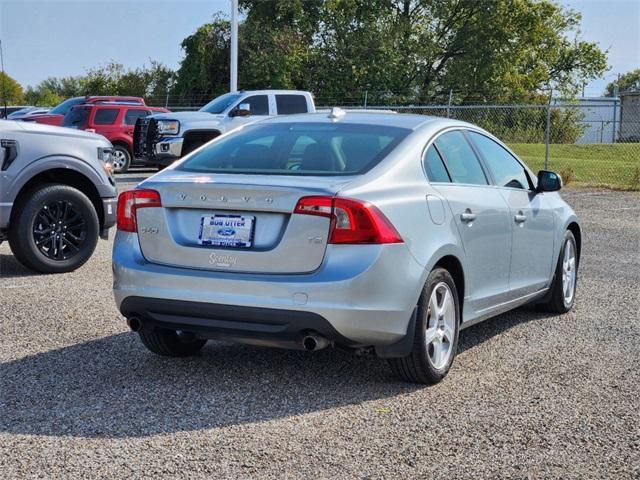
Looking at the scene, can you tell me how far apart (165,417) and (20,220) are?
458 cm

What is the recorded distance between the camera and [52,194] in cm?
881

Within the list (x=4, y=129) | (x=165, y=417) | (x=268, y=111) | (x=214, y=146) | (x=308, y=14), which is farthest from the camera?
(x=308, y=14)

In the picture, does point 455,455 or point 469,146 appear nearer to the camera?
point 455,455

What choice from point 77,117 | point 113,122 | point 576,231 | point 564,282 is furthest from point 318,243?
point 77,117

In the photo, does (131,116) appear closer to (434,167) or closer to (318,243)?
(434,167)

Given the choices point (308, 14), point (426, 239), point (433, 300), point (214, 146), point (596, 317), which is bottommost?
point (596, 317)

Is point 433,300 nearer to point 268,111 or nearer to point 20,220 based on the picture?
point 20,220

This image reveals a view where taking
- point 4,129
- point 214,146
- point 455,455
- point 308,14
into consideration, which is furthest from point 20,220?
point 308,14

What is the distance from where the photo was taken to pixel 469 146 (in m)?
6.32

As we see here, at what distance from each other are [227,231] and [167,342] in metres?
1.04

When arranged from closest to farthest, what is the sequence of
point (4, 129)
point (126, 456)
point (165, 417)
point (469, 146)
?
1. point (126, 456)
2. point (165, 417)
3. point (469, 146)
4. point (4, 129)

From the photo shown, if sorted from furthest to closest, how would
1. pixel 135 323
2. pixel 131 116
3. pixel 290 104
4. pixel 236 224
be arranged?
pixel 131 116, pixel 290 104, pixel 135 323, pixel 236 224

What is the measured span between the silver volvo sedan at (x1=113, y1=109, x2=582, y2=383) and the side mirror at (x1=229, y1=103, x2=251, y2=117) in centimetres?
1378

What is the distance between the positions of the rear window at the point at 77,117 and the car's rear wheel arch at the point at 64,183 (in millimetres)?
15176
